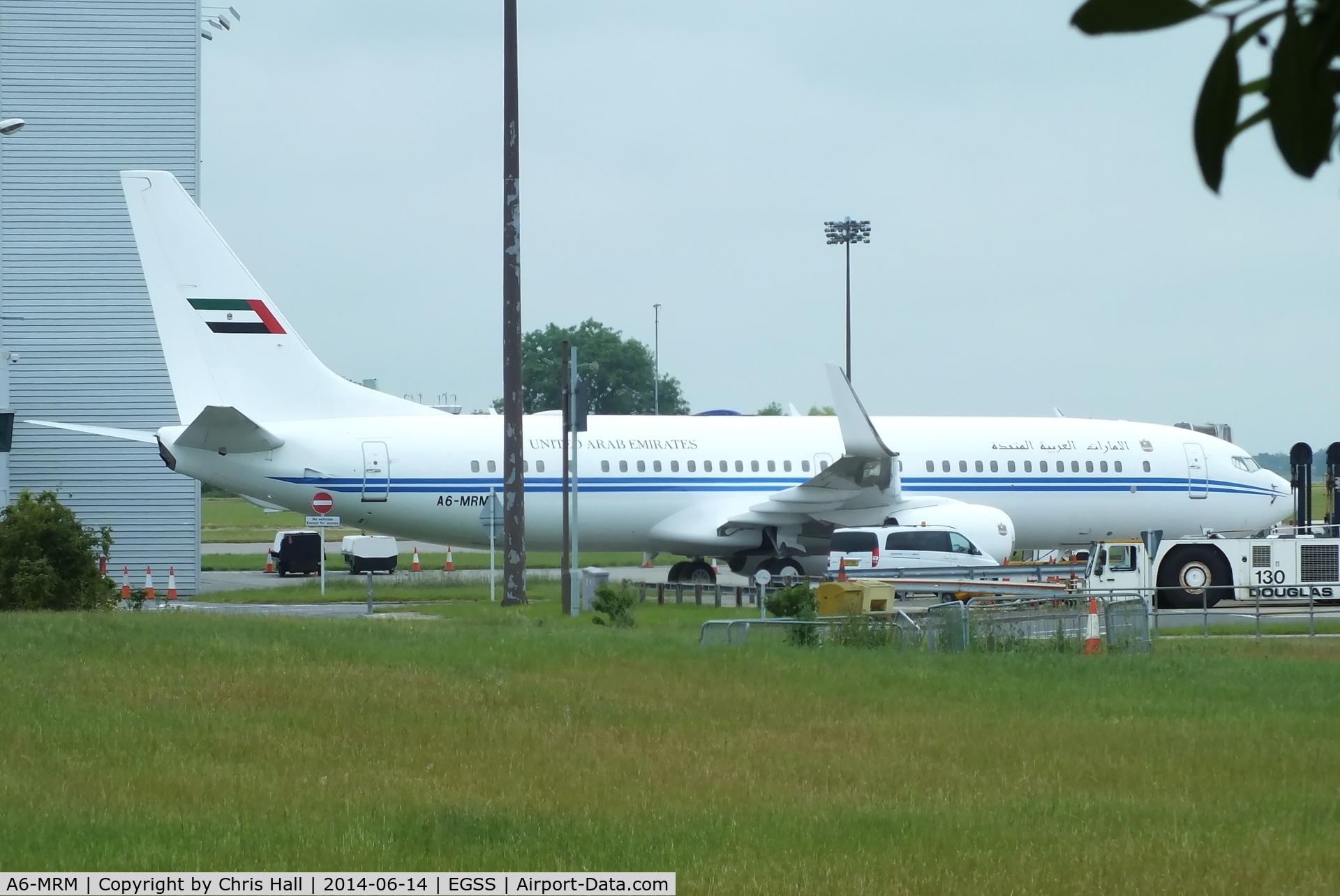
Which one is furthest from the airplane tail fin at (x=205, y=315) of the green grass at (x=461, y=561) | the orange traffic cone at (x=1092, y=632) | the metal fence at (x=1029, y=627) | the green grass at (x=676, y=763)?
the green grass at (x=461, y=561)

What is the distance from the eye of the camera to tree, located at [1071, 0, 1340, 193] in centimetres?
171

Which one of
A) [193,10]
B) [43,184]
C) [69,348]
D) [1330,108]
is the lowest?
[1330,108]

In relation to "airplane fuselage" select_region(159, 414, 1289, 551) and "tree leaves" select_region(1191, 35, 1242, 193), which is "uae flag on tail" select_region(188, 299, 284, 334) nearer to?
"airplane fuselage" select_region(159, 414, 1289, 551)

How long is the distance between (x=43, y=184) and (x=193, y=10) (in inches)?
208

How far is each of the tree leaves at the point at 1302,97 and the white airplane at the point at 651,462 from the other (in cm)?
2564

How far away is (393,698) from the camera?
12.8 meters

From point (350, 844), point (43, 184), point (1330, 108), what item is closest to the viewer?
point (1330, 108)

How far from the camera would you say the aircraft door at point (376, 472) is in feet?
94.7

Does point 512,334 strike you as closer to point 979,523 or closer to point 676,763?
point 979,523

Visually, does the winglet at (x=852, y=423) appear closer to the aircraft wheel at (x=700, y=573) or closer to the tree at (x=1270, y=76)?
the aircraft wheel at (x=700, y=573)

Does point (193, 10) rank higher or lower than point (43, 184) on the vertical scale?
higher

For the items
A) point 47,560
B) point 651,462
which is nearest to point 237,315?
point 47,560

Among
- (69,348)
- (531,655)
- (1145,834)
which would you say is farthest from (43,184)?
(1145,834)

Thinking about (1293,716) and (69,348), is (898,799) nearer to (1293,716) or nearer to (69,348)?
(1293,716)
